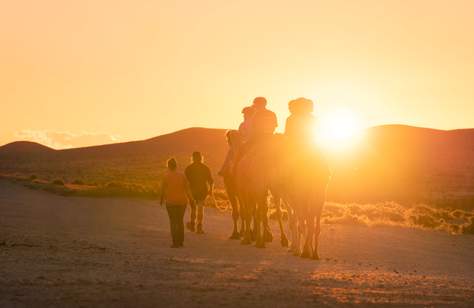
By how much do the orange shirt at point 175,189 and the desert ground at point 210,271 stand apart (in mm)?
882

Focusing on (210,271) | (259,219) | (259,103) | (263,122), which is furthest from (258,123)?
(210,271)

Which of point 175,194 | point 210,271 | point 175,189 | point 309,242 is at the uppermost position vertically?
point 175,189

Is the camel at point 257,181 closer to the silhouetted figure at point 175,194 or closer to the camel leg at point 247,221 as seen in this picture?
the camel leg at point 247,221

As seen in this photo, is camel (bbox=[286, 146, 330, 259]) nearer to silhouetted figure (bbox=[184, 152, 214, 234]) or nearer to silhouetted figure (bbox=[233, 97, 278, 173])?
silhouetted figure (bbox=[233, 97, 278, 173])

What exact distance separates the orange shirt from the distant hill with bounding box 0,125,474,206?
4792cm

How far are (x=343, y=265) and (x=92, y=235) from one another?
711 centimetres

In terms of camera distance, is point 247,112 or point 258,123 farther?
point 247,112

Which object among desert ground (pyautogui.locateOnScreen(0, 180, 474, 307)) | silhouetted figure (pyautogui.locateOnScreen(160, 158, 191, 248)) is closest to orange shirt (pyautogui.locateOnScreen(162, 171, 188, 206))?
silhouetted figure (pyautogui.locateOnScreen(160, 158, 191, 248))

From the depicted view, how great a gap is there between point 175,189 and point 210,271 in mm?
6321

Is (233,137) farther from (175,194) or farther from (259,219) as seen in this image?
(259,219)

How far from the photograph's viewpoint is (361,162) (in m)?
116

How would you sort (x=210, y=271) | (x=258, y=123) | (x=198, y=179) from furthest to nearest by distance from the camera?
1. (x=198, y=179)
2. (x=258, y=123)
3. (x=210, y=271)

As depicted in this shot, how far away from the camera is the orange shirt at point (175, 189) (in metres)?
16.4

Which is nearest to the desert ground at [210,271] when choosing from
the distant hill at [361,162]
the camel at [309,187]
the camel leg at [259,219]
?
the camel leg at [259,219]
